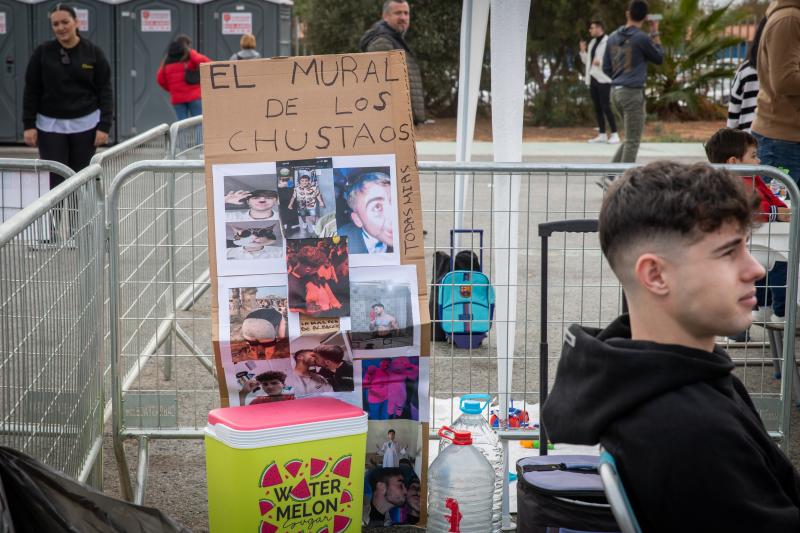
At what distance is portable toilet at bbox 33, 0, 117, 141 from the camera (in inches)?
652

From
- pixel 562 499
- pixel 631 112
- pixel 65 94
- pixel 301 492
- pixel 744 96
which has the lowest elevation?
pixel 301 492

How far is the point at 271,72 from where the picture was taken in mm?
3705

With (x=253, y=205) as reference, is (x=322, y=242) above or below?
below

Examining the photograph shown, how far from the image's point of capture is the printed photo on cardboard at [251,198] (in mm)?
3609

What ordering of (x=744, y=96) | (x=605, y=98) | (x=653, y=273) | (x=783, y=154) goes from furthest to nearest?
(x=605, y=98) → (x=744, y=96) → (x=783, y=154) → (x=653, y=273)

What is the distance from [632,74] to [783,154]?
6514 millimetres

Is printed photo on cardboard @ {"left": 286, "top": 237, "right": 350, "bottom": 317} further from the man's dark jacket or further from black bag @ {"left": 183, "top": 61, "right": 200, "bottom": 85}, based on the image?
black bag @ {"left": 183, "top": 61, "right": 200, "bottom": 85}

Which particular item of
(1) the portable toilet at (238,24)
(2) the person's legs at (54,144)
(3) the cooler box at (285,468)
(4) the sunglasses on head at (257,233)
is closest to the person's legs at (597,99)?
(1) the portable toilet at (238,24)

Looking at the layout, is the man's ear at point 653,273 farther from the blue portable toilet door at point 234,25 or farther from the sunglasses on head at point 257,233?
the blue portable toilet door at point 234,25

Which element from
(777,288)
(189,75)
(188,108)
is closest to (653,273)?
(777,288)

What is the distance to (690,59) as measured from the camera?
21.6m

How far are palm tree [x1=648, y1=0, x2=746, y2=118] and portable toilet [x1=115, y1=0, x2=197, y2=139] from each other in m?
9.86

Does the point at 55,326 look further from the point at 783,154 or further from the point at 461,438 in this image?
the point at 783,154

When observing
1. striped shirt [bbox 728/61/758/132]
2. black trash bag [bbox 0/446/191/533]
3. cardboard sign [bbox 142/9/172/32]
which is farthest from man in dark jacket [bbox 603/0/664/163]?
black trash bag [bbox 0/446/191/533]
